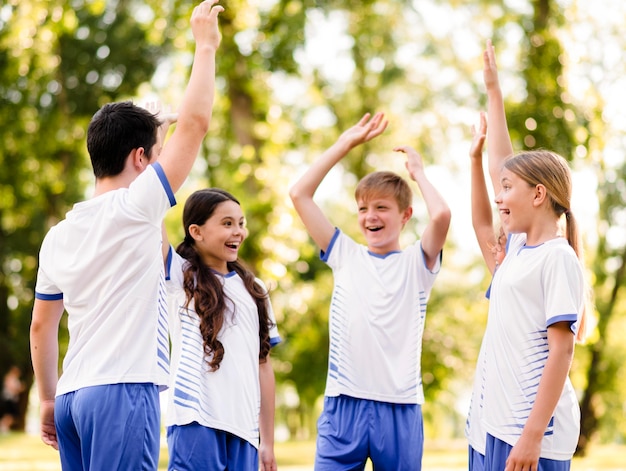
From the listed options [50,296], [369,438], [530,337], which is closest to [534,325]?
[530,337]

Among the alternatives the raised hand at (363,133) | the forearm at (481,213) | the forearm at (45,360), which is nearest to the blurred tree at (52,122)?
the raised hand at (363,133)

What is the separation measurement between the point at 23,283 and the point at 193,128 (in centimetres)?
1928

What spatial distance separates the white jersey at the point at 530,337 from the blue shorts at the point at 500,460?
0.08 ft

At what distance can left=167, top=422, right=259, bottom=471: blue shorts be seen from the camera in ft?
12.4

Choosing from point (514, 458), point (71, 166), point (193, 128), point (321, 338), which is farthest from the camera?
point (71, 166)

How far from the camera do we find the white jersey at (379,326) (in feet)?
14.2

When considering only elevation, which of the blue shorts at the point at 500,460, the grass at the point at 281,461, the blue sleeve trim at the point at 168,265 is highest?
the blue sleeve trim at the point at 168,265

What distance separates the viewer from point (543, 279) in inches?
134

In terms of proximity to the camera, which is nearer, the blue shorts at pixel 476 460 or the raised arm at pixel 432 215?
the blue shorts at pixel 476 460

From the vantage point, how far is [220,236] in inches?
166

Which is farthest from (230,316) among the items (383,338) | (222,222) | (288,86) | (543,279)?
(288,86)

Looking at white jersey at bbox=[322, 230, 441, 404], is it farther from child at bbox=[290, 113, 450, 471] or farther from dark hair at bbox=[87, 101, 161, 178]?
dark hair at bbox=[87, 101, 161, 178]

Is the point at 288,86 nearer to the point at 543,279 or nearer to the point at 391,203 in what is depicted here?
the point at 391,203

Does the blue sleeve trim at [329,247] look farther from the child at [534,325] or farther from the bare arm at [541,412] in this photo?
the bare arm at [541,412]
